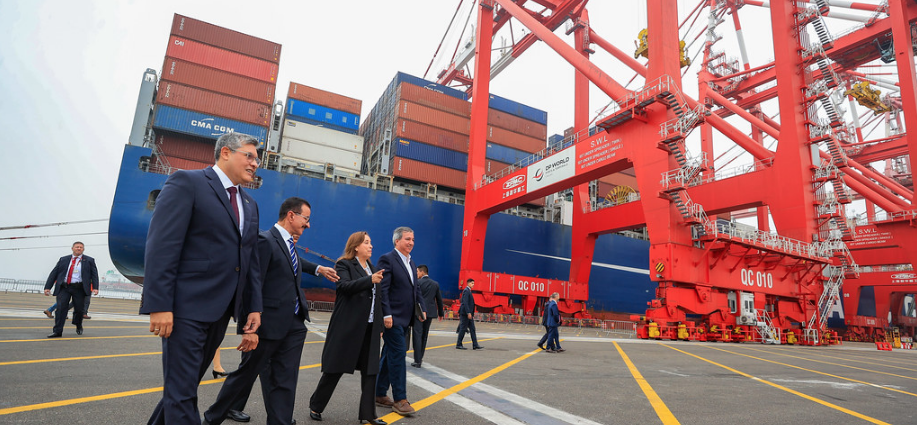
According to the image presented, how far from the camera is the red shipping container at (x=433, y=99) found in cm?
2659

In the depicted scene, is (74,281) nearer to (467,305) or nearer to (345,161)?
(467,305)

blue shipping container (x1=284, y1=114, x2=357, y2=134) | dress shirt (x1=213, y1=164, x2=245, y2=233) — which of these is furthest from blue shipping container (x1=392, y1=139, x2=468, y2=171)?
dress shirt (x1=213, y1=164, x2=245, y2=233)

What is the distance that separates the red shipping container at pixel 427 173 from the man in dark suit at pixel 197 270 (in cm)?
2195

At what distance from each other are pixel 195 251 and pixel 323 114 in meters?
25.0

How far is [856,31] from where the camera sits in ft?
73.9

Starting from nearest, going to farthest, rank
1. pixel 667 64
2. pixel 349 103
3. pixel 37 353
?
pixel 37 353 → pixel 667 64 → pixel 349 103

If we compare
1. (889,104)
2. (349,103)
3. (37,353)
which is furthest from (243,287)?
(889,104)

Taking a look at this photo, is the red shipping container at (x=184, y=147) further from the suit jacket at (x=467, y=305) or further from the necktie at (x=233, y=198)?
the necktie at (x=233, y=198)

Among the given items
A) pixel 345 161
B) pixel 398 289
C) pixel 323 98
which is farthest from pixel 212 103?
pixel 398 289

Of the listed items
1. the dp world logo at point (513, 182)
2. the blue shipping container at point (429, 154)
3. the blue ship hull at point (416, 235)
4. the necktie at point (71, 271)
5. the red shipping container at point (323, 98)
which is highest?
the red shipping container at point (323, 98)

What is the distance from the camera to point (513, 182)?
20688 millimetres

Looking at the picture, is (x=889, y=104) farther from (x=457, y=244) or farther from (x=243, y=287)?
(x=243, y=287)

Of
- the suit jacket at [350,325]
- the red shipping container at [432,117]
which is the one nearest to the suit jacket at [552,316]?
the suit jacket at [350,325]

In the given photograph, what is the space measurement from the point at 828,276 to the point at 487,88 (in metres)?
16.6
